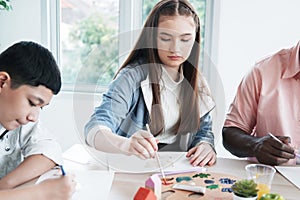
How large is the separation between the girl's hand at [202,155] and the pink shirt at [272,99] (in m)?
0.17

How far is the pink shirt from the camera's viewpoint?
117cm

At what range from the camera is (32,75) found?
2.97 ft

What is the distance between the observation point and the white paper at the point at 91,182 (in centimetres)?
83

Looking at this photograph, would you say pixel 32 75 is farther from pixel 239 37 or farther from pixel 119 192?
A: pixel 239 37

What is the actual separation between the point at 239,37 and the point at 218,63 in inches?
6.7

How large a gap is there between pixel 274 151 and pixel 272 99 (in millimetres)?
220

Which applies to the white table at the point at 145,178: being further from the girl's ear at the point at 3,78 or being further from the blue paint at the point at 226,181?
the girl's ear at the point at 3,78

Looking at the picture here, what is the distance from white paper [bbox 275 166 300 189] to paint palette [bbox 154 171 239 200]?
138 millimetres

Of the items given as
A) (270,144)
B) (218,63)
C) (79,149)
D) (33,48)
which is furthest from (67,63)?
(270,144)

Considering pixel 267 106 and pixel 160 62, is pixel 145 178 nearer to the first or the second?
pixel 160 62

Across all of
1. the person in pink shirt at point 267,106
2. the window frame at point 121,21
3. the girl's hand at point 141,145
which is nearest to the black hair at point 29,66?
the girl's hand at point 141,145

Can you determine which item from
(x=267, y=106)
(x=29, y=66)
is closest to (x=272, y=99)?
(x=267, y=106)

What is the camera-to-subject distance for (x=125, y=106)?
0.97m

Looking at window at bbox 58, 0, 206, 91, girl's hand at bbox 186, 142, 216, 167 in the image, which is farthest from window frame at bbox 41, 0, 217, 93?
girl's hand at bbox 186, 142, 216, 167
